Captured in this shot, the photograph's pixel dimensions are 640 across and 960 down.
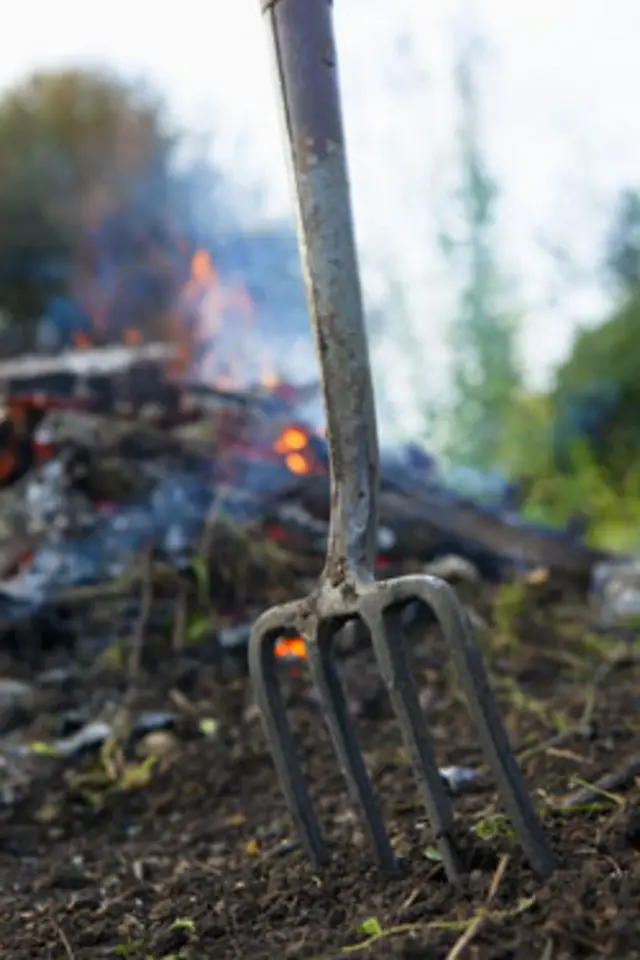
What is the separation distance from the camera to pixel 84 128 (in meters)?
12.6

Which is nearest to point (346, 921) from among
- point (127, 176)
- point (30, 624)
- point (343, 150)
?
point (343, 150)

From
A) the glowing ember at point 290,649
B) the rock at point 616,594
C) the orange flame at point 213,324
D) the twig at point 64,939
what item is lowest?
the rock at point 616,594

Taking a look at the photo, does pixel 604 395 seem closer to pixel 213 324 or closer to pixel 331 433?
pixel 213 324

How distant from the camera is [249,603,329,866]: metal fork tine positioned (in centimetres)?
208

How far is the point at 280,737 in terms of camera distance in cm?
211

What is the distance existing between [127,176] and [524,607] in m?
8.75

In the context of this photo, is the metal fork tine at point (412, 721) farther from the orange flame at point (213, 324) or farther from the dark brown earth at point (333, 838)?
the orange flame at point (213, 324)

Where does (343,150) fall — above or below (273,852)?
above

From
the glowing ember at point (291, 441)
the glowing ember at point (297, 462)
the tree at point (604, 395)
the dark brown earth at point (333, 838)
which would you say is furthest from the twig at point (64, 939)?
the tree at point (604, 395)

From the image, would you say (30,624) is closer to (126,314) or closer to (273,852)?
(273,852)

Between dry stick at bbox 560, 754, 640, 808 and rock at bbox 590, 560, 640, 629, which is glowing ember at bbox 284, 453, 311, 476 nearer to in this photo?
rock at bbox 590, 560, 640, 629

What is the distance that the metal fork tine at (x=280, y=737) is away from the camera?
2.08m

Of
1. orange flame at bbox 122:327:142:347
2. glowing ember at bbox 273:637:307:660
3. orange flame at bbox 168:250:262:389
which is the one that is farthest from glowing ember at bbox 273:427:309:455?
orange flame at bbox 122:327:142:347

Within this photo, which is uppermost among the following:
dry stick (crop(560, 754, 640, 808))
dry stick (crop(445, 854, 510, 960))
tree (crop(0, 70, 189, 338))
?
tree (crop(0, 70, 189, 338))
